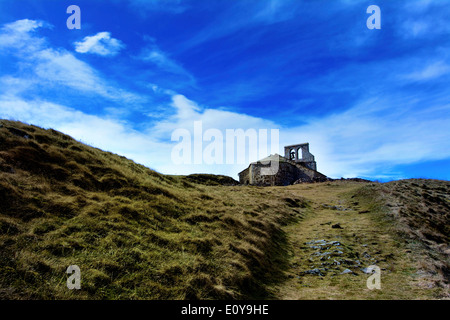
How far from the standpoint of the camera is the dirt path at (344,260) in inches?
370

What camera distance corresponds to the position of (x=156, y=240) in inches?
401

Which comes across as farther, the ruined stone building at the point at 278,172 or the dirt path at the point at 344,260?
the ruined stone building at the point at 278,172

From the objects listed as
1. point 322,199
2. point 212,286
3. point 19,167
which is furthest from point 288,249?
point 322,199

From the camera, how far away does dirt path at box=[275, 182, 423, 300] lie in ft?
30.9

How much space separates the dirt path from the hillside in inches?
2.8

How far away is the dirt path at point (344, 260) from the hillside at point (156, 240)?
0.07 m

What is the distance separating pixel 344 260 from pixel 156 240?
9.02m
